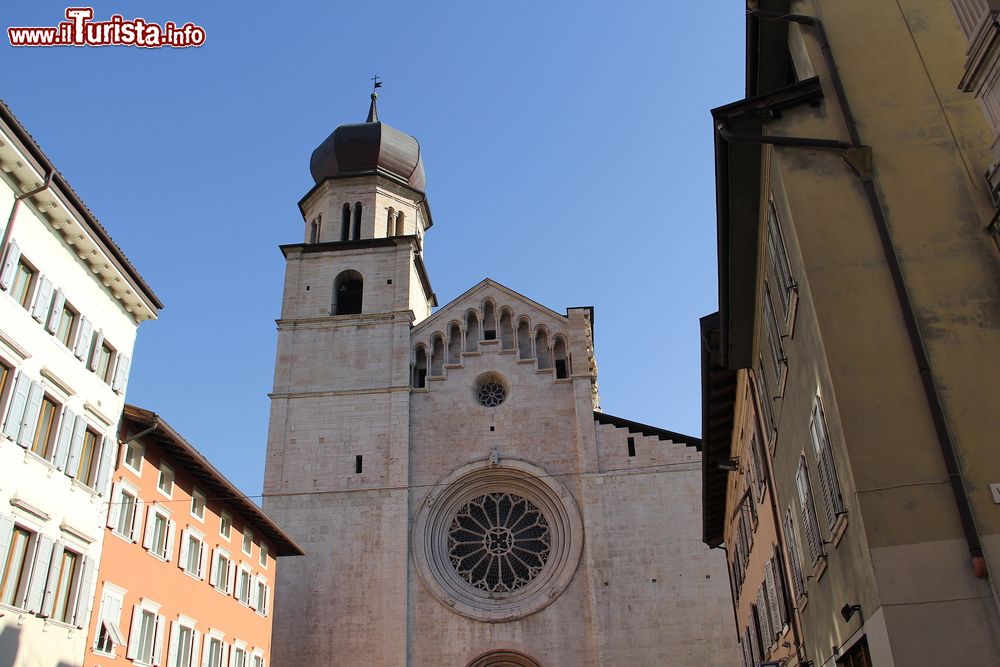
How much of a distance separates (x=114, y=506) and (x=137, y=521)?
2.84ft

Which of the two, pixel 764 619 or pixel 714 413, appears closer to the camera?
pixel 764 619

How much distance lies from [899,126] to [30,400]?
13.2 m

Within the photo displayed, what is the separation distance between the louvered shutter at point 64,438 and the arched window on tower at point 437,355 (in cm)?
1754

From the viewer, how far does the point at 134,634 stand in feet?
54.0

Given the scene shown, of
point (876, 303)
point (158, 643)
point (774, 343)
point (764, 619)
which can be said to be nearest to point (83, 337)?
point (158, 643)

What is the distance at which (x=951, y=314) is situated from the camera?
8461mm

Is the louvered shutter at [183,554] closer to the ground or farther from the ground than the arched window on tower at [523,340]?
closer to the ground

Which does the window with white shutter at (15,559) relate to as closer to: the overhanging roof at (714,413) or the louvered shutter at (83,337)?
the louvered shutter at (83,337)

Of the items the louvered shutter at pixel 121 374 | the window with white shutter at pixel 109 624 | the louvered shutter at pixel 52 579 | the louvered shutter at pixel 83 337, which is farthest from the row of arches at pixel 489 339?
the louvered shutter at pixel 52 579

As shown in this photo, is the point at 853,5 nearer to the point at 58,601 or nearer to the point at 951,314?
the point at 951,314

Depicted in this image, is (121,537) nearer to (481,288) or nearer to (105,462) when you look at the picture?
(105,462)

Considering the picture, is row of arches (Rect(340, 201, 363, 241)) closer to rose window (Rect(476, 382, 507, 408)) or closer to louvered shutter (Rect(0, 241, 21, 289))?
rose window (Rect(476, 382, 507, 408))

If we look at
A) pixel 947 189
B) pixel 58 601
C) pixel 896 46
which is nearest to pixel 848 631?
pixel 947 189

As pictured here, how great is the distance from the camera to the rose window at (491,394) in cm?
3159
